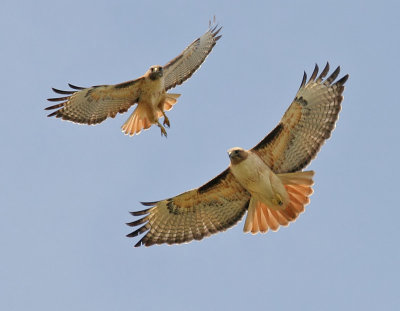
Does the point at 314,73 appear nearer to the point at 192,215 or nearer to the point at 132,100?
the point at 192,215

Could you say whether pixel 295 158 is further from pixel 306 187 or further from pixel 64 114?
pixel 64 114

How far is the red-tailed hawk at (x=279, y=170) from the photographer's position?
1266 cm

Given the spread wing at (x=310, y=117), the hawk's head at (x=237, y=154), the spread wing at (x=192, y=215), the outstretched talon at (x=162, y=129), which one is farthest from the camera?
the outstretched talon at (x=162, y=129)

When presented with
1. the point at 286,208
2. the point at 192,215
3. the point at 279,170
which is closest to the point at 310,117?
the point at 279,170

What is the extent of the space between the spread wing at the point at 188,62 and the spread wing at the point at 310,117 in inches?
183

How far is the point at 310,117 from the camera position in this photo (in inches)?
502

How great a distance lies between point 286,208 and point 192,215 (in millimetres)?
1650

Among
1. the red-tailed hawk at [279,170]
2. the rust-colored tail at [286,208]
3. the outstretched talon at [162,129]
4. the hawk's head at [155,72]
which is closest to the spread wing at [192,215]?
the red-tailed hawk at [279,170]

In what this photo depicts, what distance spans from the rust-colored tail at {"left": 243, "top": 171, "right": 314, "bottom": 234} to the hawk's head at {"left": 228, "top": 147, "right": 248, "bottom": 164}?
26.0 inches

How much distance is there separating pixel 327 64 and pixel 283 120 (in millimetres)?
1139

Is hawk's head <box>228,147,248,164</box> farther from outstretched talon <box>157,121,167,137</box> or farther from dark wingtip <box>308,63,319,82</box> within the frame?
outstretched talon <box>157,121,167,137</box>

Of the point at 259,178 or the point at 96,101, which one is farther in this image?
the point at 96,101

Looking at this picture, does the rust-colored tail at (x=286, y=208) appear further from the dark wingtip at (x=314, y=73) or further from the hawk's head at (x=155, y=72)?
the hawk's head at (x=155, y=72)

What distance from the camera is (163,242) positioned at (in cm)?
1352
